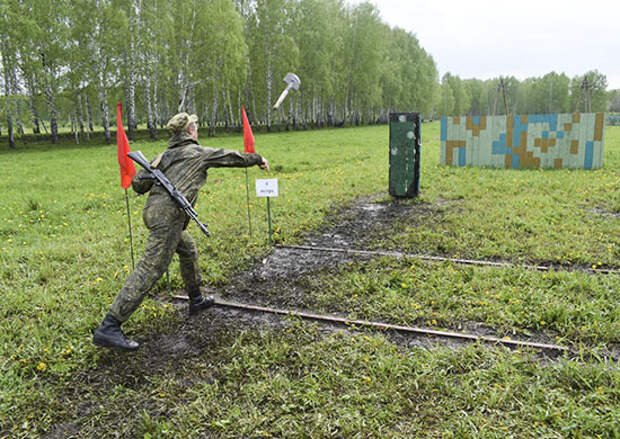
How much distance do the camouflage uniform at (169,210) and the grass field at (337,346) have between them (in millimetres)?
554

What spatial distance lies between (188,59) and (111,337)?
29102mm

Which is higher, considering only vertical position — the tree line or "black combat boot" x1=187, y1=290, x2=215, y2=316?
the tree line

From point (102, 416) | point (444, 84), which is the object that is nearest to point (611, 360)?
point (102, 416)

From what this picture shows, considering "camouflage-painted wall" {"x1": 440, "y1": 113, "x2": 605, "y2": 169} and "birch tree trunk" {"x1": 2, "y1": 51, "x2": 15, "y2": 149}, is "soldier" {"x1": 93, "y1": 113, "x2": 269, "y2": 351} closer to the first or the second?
"camouflage-painted wall" {"x1": 440, "y1": 113, "x2": 605, "y2": 169}

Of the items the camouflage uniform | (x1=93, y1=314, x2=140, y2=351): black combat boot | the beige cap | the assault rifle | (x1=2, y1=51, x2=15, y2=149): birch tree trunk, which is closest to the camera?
(x1=93, y1=314, x2=140, y2=351): black combat boot

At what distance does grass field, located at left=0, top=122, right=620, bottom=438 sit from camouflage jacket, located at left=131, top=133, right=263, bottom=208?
4.20ft

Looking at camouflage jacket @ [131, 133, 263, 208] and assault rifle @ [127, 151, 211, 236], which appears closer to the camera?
assault rifle @ [127, 151, 211, 236]

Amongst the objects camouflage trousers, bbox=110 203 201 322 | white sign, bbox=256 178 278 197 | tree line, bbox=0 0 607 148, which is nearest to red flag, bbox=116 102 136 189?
camouflage trousers, bbox=110 203 201 322

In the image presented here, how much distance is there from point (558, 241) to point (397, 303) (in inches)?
127

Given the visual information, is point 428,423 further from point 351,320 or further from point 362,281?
point 362,281

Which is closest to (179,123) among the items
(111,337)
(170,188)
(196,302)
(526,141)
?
(170,188)

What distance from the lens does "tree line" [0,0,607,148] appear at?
25.9 m

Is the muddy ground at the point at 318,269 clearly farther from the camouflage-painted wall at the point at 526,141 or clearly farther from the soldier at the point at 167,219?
the camouflage-painted wall at the point at 526,141

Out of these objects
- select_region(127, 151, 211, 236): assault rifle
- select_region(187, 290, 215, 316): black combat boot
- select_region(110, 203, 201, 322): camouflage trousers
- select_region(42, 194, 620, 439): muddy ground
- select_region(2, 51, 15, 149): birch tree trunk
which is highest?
select_region(2, 51, 15, 149): birch tree trunk
